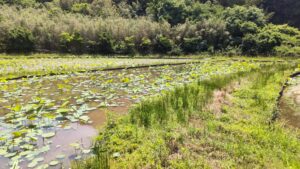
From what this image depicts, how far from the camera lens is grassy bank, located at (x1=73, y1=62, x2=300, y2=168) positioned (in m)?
3.67


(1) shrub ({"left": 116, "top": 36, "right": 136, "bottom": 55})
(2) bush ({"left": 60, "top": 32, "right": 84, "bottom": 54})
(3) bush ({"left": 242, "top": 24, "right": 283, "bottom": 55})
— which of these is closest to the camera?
(2) bush ({"left": 60, "top": 32, "right": 84, "bottom": 54})

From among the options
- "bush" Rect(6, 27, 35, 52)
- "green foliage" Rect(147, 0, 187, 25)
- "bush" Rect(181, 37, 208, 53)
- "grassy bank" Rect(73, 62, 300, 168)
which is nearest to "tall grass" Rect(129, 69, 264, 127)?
"grassy bank" Rect(73, 62, 300, 168)

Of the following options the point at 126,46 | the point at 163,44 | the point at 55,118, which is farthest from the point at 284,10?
the point at 55,118

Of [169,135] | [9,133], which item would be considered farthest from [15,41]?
[169,135]

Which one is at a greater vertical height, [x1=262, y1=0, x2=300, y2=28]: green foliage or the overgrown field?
[x1=262, y1=0, x2=300, y2=28]: green foliage

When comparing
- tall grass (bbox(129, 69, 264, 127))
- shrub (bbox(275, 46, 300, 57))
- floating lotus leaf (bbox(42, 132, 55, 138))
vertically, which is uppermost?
shrub (bbox(275, 46, 300, 57))

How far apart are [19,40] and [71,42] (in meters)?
5.36

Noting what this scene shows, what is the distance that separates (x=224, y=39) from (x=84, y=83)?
80.9 feet

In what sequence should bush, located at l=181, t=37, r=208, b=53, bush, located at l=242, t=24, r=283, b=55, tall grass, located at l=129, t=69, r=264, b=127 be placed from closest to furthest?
1. tall grass, located at l=129, t=69, r=264, b=127
2. bush, located at l=242, t=24, r=283, b=55
3. bush, located at l=181, t=37, r=208, b=53

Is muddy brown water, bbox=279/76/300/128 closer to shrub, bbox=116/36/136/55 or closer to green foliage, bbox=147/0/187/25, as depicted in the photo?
shrub, bbox=116/36/136/55

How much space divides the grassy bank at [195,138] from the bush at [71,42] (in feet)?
76.5

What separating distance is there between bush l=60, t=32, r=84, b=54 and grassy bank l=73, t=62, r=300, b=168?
76.5 ft

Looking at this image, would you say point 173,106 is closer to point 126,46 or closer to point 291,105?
point 291,105

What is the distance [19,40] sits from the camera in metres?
25.3
